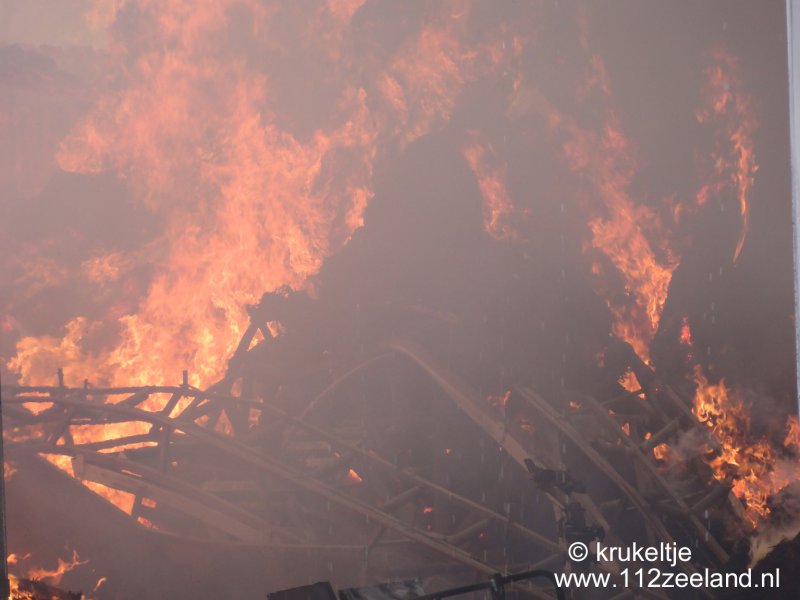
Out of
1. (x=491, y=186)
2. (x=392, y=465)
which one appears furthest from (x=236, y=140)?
(x=392, y=465)

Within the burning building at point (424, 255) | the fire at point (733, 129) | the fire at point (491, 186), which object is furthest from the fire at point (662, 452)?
the fire at point (491, 186)

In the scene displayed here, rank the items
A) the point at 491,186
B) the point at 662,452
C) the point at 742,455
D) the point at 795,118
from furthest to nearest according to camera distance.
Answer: the point at 491,186 → the point at 662,452 → the point at 742,455 → the point at 795,118

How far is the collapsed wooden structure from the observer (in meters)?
6.29

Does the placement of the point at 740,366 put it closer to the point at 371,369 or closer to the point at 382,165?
the point at 371,369

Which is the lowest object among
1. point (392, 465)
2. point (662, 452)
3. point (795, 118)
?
point (392, 465)

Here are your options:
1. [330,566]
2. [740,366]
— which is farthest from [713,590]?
[330,566]

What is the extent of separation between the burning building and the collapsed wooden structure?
45 millimetres

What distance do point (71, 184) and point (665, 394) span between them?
796 centimetres

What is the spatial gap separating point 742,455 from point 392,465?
4.40 metres

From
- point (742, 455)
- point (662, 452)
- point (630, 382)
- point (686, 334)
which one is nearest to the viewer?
point (742, 455)

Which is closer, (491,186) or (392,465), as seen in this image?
(392,465)

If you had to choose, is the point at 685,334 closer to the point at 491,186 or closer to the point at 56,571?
the point at 491,186

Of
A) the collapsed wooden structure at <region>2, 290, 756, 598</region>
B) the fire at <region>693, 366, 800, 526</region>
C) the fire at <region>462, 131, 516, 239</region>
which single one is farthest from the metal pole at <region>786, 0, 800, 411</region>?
the fire at <region>462, 131, 516, 239</region>

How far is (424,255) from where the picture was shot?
8750 mm
